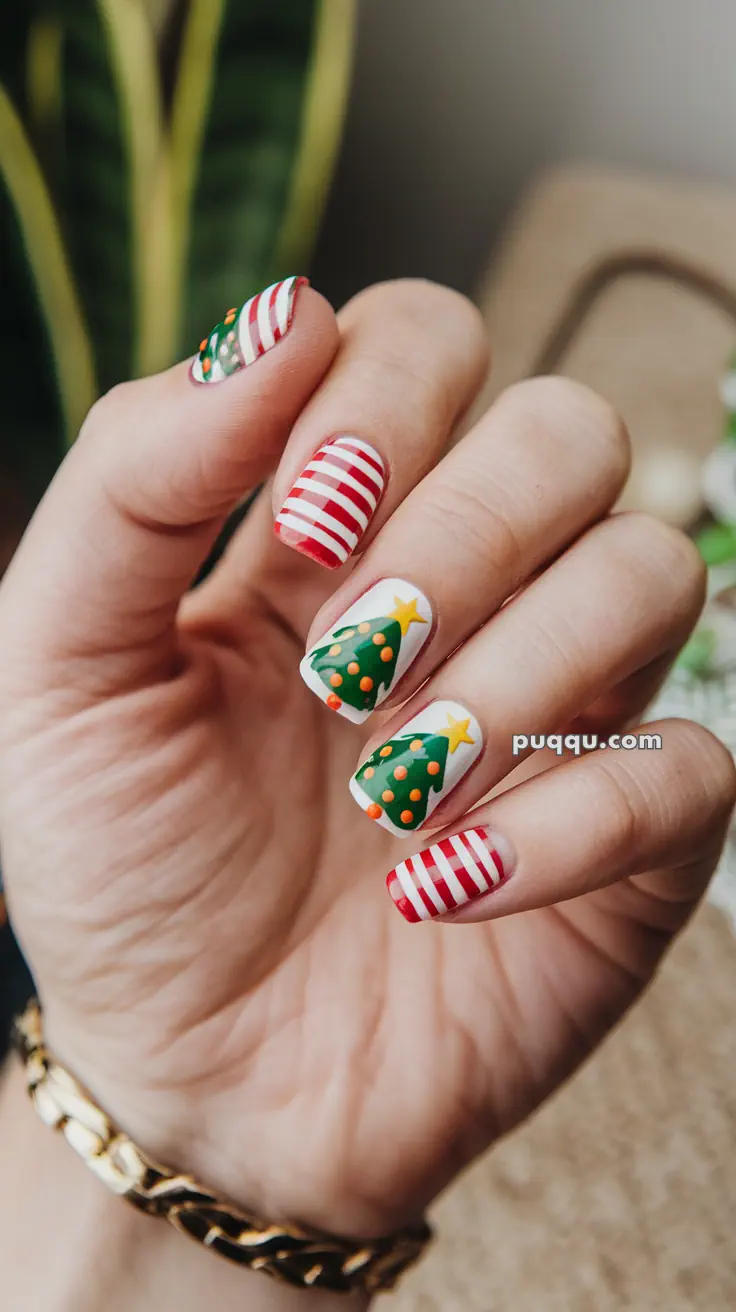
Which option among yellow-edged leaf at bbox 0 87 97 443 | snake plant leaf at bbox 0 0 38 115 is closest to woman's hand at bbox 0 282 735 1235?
yellow-edged leaf at bbox 0 87 97 443

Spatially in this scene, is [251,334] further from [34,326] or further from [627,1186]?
[627,1186]

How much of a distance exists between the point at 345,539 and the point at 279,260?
0.59m

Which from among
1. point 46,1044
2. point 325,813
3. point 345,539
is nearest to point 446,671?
point 345,539

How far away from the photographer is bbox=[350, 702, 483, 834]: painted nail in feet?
1.45

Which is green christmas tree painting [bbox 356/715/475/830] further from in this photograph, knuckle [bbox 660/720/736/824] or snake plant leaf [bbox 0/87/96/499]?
snake plant leaf [bbox 0/87/96/499]

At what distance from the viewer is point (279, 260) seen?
937 mm

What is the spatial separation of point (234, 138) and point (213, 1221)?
0.85m

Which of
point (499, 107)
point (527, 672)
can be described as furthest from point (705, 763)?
point (499, 107)

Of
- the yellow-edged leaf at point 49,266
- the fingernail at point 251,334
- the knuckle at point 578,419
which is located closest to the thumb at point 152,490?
the fingernail at point 251,334

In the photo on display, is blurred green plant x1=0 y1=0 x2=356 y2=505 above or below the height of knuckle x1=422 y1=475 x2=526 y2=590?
above

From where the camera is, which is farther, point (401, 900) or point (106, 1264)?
point (106, 1264)

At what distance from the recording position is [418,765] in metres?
0.44

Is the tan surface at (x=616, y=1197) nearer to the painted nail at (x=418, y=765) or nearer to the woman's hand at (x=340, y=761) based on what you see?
the woman's hand at (x=340, y=761)

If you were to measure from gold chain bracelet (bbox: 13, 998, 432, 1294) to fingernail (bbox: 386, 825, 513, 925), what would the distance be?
235mm
